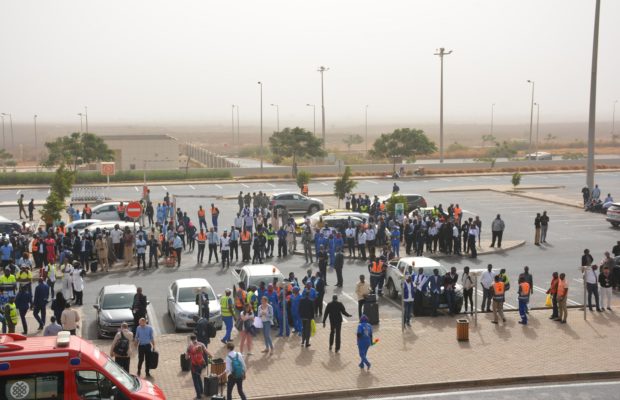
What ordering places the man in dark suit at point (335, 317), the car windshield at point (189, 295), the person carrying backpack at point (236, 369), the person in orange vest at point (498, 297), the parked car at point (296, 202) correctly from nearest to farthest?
the person carrying backpack at point (236, 369) → the man in dark suit at point (335, 317) → the person in orange vest at point (498, 297) → the car windshield at point (189, 295) → the parked car at point (296, 202)

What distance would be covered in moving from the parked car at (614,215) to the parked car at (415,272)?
59.1 ft

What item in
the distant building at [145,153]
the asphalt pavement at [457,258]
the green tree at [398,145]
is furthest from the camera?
the distant building at [145,153]

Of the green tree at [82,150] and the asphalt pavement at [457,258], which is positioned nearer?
the asphalt pavement at [457,258]

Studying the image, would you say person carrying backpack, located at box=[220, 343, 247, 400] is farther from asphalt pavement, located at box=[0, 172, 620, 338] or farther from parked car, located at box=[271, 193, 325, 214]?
parked car, located at box=[271, 193, 325, 214]

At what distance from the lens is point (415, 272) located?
24188mm

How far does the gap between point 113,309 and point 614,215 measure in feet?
90.4

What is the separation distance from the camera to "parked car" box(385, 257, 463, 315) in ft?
76.6

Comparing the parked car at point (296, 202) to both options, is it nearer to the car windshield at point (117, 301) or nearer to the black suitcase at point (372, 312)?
the car windshield at point (117, 301)

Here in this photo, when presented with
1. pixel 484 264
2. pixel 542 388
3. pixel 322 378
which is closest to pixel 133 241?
pixel 484 264

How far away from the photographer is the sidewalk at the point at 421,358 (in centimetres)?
1712

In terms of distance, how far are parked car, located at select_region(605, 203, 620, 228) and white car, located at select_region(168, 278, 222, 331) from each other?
24.6m

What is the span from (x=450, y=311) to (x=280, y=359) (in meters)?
6.23

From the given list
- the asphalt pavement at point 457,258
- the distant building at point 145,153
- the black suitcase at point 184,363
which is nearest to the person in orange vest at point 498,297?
the asphalt pavement at point 457,258

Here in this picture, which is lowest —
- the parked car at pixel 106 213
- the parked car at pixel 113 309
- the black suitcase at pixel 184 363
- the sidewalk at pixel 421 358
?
the sidewalk at pixel 421 358
